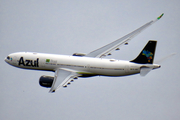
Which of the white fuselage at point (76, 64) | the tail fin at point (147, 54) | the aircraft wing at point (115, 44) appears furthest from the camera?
the aircraft wing at point (115, 44)

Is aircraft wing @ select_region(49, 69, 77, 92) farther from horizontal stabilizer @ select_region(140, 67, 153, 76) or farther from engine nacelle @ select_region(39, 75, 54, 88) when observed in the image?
horizontal stabilizer @ select_region(140, 67, 153, 76)

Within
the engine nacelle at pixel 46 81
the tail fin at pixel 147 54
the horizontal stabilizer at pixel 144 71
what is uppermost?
the tail fin at pixel 147 54

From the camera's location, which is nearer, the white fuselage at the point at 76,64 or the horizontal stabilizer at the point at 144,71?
the horizontal stabilizer at the point at 144,71

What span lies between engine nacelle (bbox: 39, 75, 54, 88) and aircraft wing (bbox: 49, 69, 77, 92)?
1.13 meters

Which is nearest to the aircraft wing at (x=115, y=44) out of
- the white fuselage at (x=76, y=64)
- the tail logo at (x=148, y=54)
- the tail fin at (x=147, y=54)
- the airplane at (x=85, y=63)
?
the airplane at (x=85, y=63)

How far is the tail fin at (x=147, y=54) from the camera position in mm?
47312

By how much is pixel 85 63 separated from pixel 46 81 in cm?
769

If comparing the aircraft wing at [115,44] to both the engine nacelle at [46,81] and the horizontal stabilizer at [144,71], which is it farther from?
the engine nacelle at [46,81]

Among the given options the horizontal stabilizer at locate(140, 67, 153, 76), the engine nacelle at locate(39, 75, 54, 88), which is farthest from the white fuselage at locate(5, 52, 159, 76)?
the engine nacelle at locate(39, 75, 54, 88)

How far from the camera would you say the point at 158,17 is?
53656 millimetres

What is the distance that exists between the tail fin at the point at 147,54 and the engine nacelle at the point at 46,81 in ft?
50.3

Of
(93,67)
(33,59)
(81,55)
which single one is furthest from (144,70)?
(33,59)

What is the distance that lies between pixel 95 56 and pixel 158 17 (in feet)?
46.6

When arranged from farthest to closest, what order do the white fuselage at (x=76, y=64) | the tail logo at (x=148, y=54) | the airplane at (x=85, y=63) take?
the white fuselage at (x=76, y=64) < the airplane at (x=85, y=63) < the tail logo at (x=148, y=54)
